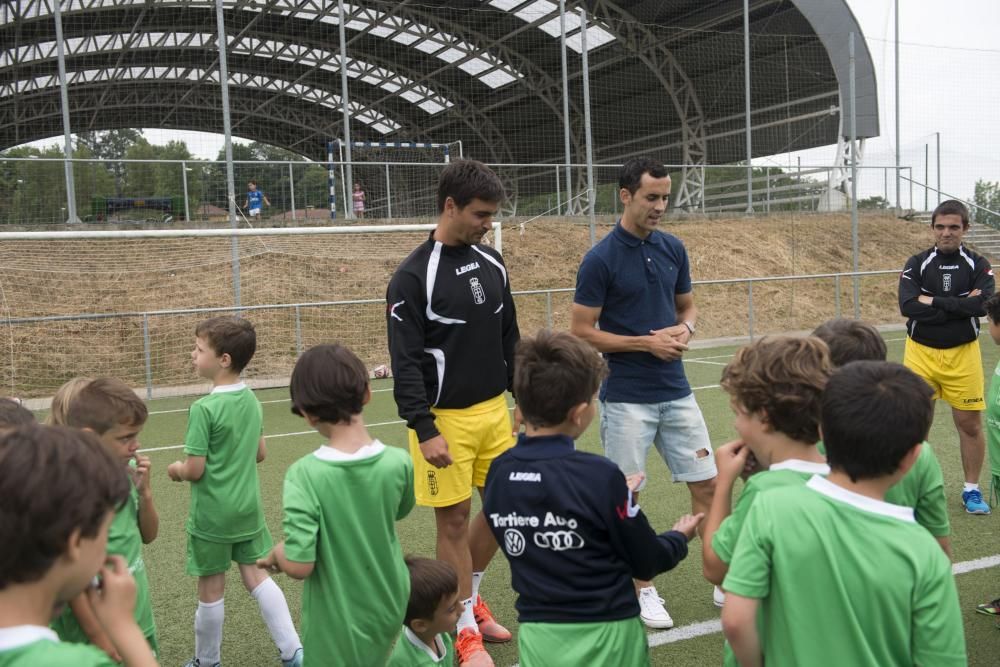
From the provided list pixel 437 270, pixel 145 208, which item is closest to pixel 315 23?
pixel 145 208

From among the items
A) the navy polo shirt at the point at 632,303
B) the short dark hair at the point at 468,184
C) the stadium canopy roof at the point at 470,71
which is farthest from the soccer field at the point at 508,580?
the stadium canopy roof at the point at 470,71

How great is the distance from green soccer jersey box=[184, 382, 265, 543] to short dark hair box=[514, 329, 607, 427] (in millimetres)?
1484

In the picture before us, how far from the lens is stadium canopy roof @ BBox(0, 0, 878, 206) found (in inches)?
966

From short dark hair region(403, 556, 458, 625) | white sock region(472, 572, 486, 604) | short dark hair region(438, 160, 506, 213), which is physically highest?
short dark hair region(438, 160, 506, 213)

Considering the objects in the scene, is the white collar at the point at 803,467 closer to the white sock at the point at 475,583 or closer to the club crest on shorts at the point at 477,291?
the club crest on shorts at the point at 477,291

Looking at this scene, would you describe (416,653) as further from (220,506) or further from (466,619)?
(220,506)

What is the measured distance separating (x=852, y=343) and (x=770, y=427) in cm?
→ 68

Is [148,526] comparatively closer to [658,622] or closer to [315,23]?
[658,622]

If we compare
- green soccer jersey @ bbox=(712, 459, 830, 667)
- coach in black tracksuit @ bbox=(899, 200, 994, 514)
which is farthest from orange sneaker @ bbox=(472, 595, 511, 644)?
coach in black tracksuit @ bbox=(899, 200, 994, 514)

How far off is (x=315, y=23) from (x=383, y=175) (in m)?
13.8

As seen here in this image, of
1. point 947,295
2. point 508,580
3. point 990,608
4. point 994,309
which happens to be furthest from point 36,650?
point 947,295

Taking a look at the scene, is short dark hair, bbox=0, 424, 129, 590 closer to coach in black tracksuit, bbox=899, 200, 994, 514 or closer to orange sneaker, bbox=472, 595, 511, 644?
orange sneaker, bbox=472, 595, 511, 644

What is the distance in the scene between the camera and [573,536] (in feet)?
7.01

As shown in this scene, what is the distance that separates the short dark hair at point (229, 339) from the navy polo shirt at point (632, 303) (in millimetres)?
1485
